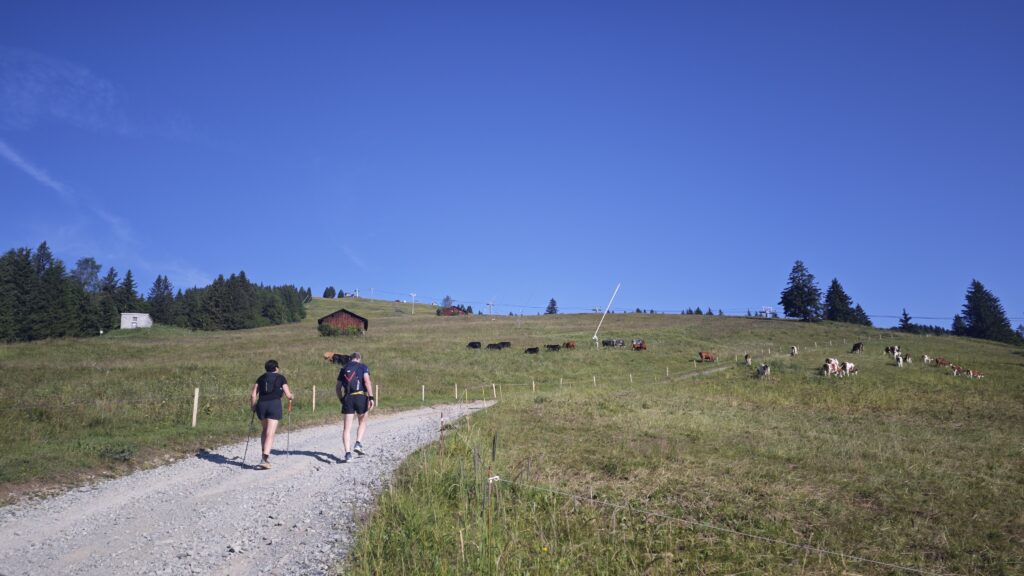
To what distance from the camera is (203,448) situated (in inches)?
523

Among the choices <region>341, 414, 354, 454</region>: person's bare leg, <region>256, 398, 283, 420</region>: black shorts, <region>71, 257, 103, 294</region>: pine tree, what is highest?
<region>71, 257, 103, 294</region>: pine tree

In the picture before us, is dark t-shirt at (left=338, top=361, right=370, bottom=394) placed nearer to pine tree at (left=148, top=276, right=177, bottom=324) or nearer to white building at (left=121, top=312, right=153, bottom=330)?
white building at (left=121, top=312, right=153, bottom=330)

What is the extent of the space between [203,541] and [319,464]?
14.3 ft

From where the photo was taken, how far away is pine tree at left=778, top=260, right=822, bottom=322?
10344cm

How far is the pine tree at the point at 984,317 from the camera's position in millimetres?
103750

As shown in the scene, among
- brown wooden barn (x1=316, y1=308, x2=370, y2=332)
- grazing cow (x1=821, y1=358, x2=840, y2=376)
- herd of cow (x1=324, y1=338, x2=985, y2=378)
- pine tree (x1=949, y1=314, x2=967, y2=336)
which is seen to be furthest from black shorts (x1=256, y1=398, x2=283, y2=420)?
pine tree (x1=949, y1=314, x2=967, y2=336)

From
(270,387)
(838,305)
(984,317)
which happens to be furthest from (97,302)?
(984,317)

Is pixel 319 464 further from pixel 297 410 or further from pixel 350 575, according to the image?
pixel 297 410

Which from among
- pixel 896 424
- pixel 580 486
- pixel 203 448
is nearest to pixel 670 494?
pixel 580 486

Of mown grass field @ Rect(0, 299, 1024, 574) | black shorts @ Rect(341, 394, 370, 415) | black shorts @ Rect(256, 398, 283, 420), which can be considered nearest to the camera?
mown grass field @ Rect(0, 299, 1024, 574)

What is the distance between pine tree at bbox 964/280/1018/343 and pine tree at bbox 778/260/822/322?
32.9m

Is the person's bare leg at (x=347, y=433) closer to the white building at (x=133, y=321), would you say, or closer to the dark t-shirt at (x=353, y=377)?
the dark t-shirt at (x=353, y=377)

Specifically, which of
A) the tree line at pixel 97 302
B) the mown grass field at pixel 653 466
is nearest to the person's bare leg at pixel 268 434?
the mown grass field at pixel 653 466

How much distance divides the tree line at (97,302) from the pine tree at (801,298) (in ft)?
350
